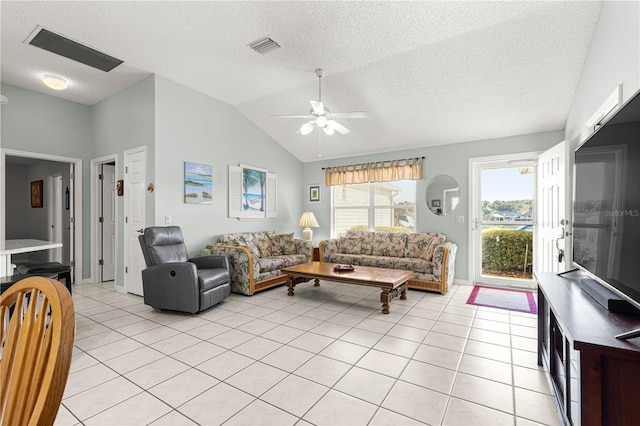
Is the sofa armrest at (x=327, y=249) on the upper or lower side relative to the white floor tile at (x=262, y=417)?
upper

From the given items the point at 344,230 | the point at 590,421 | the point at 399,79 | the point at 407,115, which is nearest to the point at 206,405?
the point at 590,421

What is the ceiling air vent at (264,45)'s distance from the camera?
319 cm

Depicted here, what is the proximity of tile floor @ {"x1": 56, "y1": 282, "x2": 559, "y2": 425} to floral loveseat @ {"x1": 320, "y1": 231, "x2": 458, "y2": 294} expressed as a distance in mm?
773

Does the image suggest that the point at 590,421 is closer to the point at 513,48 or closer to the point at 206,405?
the point at 206,405

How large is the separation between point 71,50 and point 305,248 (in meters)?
4.03

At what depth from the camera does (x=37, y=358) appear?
67 cm

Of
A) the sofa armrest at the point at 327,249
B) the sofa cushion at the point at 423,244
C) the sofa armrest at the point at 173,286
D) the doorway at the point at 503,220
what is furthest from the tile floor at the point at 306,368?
the sofa armrest at the point at 327,249

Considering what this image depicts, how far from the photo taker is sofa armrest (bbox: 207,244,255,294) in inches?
164

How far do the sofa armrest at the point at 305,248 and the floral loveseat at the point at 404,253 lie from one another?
0.87 ft

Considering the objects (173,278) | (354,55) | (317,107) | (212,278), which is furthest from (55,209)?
(354,55)

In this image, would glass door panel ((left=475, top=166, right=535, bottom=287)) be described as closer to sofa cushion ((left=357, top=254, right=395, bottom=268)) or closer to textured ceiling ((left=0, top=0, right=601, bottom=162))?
textured ceiling ((left=0, top=0, right=601, bottom=162))

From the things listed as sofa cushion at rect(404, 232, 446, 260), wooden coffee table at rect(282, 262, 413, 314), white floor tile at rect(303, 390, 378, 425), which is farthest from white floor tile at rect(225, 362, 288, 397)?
sofa cushion at rect(404, 232, 446, 260)

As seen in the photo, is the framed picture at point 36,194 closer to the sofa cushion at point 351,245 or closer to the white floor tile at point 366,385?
the sofa cushion at point 351,245

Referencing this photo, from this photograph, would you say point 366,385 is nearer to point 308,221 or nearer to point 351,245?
point 351,245
